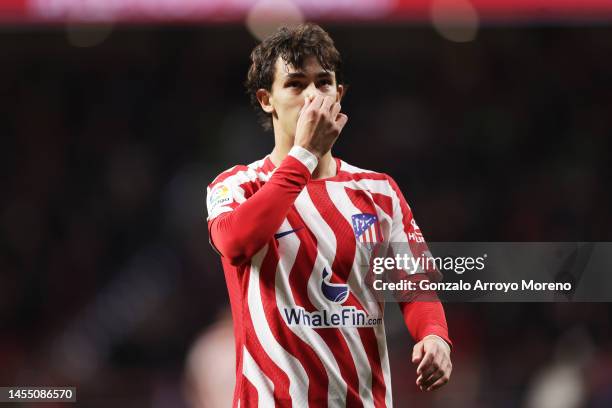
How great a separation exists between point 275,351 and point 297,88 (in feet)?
2.65

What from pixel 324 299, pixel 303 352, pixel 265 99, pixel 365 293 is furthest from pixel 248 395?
pixel 265 99

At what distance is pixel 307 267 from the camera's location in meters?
2.41

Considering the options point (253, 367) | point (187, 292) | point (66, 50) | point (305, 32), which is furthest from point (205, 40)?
point (253, 367)

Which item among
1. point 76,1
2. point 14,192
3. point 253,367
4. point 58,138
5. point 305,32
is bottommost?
point 253,367

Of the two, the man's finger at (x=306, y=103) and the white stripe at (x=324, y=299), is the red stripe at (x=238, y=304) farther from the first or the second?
the man's finger at (x=306, y=103)

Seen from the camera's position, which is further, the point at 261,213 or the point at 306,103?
the point at 306,103

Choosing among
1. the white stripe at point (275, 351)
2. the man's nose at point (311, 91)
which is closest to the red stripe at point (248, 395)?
the white stripe at point (275, 351)

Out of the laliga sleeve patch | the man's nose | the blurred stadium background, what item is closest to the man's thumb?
the laliga sleeve patch

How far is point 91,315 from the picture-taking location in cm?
630

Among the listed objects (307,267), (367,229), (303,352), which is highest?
(367,229)

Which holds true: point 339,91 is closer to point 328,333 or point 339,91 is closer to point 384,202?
point 384,202

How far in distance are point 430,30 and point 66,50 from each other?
331cm

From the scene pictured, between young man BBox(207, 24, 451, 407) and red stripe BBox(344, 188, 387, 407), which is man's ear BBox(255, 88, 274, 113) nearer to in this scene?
young man BBox(207, 24, 451, 407)

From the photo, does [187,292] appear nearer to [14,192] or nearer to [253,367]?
[14,192]
